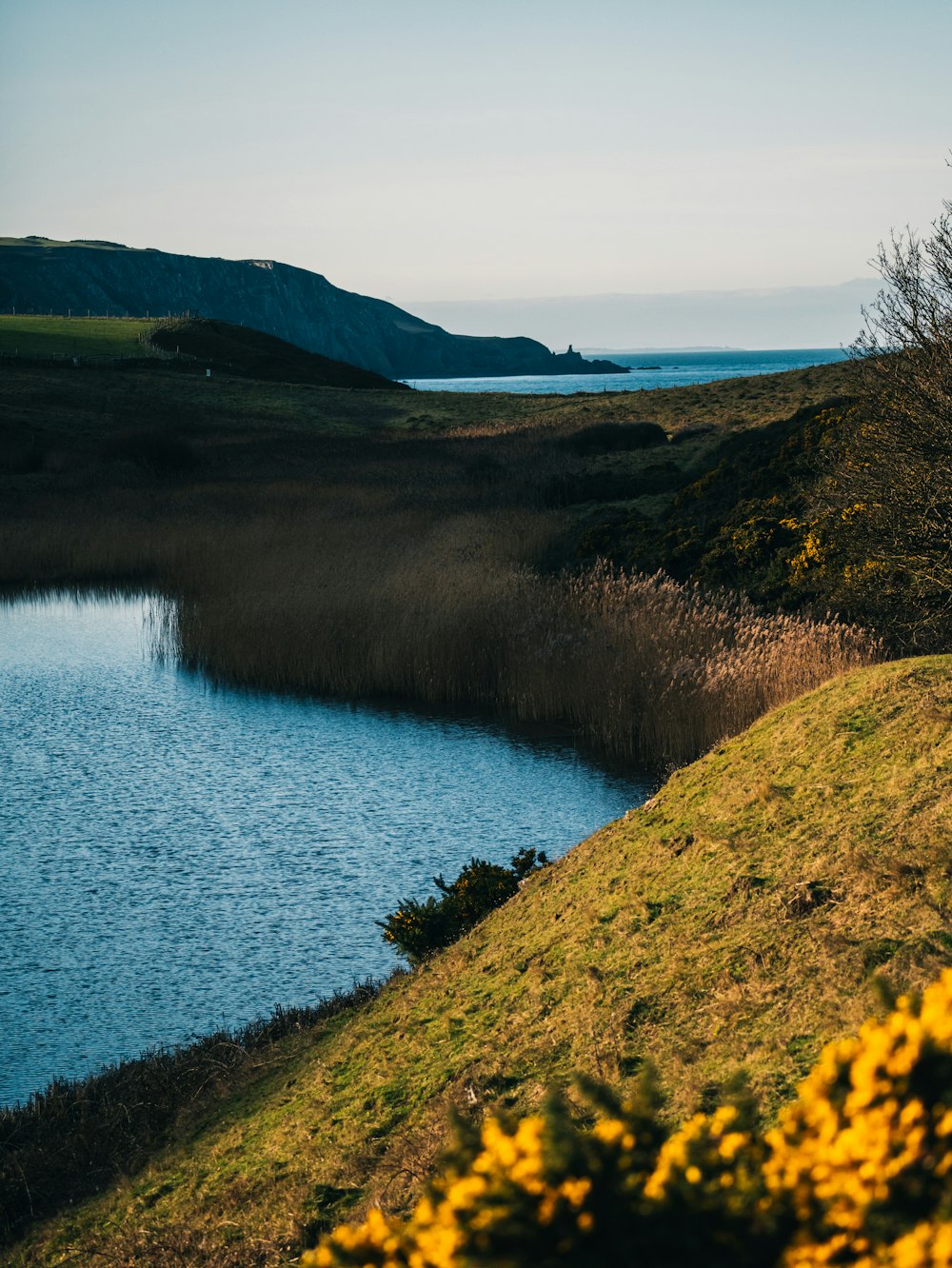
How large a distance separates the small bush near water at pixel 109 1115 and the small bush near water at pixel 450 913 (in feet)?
1.74

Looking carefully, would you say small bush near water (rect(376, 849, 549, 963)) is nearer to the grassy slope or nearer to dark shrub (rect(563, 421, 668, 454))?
the grassy slope

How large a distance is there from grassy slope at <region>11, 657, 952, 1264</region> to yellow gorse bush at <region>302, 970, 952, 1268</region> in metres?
2.14

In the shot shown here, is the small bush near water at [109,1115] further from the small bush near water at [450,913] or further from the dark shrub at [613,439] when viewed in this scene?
the dark shrub at [613,439]

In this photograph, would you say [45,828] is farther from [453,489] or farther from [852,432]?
[453,489]

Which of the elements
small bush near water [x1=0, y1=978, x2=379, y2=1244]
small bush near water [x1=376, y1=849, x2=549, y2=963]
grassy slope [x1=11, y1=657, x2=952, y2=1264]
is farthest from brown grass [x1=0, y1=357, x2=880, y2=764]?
small bush near water [x1=0, y1=978, x2=379, y2=1244]

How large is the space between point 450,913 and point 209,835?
4.40 meters

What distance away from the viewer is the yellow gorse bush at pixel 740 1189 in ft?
7.01

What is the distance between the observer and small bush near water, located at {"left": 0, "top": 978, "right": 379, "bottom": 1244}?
6035mm

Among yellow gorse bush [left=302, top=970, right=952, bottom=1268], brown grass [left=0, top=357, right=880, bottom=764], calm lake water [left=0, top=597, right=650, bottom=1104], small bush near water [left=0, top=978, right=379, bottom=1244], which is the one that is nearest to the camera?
yellow gorse bush [left=302, top=970, right=952, bottom=1268]

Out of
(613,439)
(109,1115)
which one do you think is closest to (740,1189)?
(109,1115)

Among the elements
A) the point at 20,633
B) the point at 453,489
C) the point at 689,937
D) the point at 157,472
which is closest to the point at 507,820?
the point at 689,937

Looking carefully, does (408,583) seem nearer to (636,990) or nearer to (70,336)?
(636,990)

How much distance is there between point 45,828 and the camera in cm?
1214

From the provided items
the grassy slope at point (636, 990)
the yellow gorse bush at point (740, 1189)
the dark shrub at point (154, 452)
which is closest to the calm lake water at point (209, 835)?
the grassy slope at point (636, 990)
